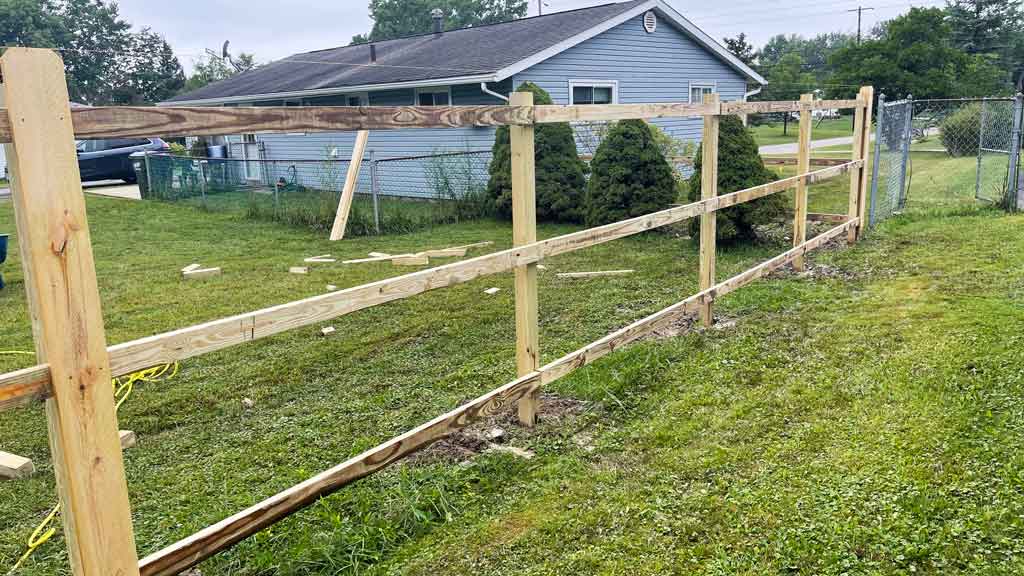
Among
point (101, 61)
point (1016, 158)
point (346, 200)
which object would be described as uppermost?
point (101, 61)

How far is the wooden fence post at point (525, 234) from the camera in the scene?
12.7 feet

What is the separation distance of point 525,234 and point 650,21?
15.3m

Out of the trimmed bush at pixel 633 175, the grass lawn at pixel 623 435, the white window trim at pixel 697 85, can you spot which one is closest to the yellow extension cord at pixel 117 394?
the grass lawn at pixel 623 435

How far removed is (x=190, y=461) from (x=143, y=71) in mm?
55075

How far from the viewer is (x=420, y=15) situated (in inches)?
2591

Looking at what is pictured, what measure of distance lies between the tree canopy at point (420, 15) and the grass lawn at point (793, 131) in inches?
1117

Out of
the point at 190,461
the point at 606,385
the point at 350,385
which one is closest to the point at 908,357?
the point at 606,385

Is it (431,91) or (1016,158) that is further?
(431,91)

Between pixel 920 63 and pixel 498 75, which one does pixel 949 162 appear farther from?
pixel 920 63

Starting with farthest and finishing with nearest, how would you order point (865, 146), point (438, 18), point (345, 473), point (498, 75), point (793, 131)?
point (793, 131) → point (438, 18) → point (498, 75) → point (865, 146) → point (345, 473)

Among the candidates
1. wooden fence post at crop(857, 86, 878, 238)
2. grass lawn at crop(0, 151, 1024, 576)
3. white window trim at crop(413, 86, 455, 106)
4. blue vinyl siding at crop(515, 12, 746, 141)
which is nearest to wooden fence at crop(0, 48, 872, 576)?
grass lawn at crop(0, 151, 1024, 576)

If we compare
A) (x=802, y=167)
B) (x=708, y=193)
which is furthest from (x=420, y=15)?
(x=708, y=193)

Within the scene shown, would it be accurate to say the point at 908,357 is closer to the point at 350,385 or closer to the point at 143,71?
the point at 350,385

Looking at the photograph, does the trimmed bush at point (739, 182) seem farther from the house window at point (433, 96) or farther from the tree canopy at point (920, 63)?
the tree canopy at point (920, 63)
